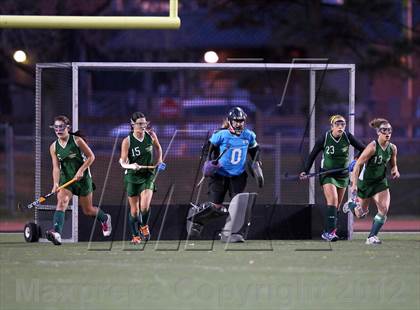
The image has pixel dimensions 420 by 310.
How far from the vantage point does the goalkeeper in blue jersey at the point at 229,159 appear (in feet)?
53.3

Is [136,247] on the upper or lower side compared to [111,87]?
lower

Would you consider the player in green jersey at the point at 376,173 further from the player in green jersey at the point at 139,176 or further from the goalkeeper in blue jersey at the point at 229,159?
the player in green jersey at the point at 139,176

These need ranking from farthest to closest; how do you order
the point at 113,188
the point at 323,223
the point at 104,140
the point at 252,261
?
the point at 104,140, the point at 113,188, the point at 323,223, the point at 252,261

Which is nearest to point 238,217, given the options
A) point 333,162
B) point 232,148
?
point 232,148

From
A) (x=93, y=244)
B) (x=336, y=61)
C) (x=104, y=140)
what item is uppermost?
(x=336, y=61)

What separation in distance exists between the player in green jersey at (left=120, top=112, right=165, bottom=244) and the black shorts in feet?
2.35

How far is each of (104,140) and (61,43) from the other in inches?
355

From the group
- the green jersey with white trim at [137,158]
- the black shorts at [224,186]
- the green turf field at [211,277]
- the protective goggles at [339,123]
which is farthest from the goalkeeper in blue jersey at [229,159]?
the protective goggles at [339,123]

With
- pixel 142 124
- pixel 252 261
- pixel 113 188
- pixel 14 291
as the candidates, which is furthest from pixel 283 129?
pixel 14 291

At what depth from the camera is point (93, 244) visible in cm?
1653

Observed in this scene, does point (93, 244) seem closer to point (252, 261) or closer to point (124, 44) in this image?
point (252, 261)

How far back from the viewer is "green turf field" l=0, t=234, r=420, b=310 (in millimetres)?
10430

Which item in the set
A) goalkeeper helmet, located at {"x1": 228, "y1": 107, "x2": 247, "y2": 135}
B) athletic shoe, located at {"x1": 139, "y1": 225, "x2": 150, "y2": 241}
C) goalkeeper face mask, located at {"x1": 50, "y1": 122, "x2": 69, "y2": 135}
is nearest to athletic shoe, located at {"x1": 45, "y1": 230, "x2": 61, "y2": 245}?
athletic shoe, located at {"x1": 139, "y1": 225, "x2": 150, "y2": 241}

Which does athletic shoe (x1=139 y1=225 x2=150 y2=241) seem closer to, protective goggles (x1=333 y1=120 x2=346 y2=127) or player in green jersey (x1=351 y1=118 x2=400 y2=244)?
player in green jersey (x1=351 y1=118 x2=400 y2=244)
